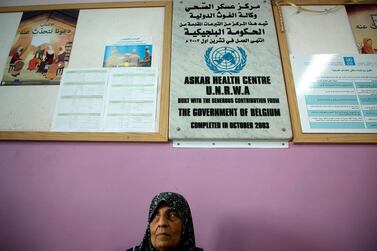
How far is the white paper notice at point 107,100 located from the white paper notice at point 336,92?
786 millimetres

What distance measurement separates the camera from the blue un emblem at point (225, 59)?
1254 millimetres

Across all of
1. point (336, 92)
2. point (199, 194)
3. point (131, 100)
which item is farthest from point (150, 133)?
point (336, 92)

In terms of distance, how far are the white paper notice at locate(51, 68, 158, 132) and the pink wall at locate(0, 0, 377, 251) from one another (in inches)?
4.1

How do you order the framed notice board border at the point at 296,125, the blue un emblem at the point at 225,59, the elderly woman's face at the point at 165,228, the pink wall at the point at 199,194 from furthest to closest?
the blue un emblem at the point at 225,59
the framed notice board border at the point at 296,125
the pink wall at the point at 199,194
the elderly woman's face at the point at 165,228

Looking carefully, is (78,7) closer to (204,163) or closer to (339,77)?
(204,163)

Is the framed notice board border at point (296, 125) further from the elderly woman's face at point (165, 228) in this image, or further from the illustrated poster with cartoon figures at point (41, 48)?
the illustrated poster with cartoon figures at point (41, 48)

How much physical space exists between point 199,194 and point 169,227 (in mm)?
266

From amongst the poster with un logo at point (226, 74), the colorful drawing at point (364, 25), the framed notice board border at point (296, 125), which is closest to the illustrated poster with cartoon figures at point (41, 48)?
the poster with un logo at point (226, 74)

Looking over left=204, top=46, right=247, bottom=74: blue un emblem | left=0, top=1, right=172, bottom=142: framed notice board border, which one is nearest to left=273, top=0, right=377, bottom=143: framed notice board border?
left=204, top=46, right=247, bottom=74: blue un emblem

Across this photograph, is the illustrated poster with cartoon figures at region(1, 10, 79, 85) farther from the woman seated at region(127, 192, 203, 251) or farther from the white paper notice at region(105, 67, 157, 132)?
the woman seated at region(127, 192, 203, 251)

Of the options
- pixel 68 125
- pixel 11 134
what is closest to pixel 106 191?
pixel 68 125

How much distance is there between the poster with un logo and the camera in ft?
3.71

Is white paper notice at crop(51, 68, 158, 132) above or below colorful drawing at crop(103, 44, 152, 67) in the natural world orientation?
below

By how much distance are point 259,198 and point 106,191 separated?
0.68m
